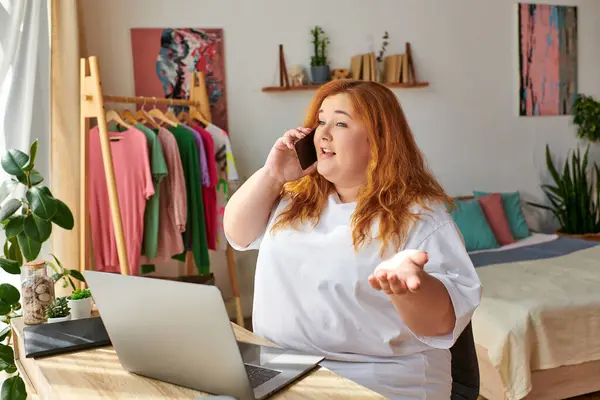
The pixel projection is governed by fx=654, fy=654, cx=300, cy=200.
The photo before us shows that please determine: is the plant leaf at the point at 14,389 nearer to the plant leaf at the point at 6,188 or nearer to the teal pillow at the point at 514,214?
the plant leaf at the point at 6,188

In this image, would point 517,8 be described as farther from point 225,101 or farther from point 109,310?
point 109,310

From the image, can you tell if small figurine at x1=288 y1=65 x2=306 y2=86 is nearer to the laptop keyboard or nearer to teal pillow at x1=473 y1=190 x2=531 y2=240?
teal pillow at x1=473 y1=190 x2=531 y2=240

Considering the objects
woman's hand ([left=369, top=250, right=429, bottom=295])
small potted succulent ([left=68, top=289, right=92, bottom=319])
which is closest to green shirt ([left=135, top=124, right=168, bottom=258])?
small potted succulent ([left=68, top=289, right=92, bottom=319])

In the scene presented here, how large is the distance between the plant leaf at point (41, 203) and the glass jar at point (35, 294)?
454 mm

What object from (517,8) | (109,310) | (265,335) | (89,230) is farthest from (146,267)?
(517,8)

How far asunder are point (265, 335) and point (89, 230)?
1.79 meters

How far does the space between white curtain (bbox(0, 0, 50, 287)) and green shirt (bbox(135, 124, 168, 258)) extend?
51cm

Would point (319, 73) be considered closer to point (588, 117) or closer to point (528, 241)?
point (528, 241)

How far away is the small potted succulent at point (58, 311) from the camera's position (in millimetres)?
1851

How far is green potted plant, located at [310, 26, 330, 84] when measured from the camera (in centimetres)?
448

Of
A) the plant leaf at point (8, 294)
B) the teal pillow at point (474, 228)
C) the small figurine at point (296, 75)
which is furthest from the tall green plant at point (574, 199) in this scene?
the plant leaf at point (8, 294)

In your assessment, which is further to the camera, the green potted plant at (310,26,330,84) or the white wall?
the green potted plant at (310,26,330,84)

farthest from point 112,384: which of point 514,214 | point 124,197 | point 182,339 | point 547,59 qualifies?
point 547,59

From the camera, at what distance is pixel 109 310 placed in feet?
4.24
